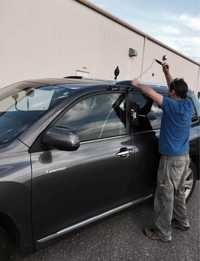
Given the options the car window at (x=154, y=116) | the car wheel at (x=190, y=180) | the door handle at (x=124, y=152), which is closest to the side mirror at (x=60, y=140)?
the door handle at (x=124, y=152)

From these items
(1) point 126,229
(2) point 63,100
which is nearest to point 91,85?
(2) point 63,100

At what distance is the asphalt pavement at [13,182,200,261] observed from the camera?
7.89 ft

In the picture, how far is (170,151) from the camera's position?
2.52 metres

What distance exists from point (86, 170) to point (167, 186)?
0.92 meters

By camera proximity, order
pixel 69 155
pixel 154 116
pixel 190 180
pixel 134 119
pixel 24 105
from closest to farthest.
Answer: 1. pixel 69 155
2. pixel 24 105
3. pixel 134 119
4. pixel 154 116
5. pixel 190 180

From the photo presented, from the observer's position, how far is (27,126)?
196 cm

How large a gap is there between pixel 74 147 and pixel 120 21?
8.33 metres

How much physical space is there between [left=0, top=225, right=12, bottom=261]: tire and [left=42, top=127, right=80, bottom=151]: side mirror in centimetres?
70

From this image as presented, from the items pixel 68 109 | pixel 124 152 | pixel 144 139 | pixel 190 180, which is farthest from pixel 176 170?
pixel 68 109

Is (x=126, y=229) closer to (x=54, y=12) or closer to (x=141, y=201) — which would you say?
(x=141, y=201)

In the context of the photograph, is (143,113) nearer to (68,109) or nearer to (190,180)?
(68,109)

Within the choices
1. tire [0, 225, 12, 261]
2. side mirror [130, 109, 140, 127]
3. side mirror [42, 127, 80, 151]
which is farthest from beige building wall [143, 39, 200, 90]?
tire [0, 225, 12, 261]

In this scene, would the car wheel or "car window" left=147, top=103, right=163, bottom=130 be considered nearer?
"car window" left=147, top=103, right=163, bottom=130

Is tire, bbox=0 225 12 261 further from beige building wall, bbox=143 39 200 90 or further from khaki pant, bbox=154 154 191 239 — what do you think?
beige building wall, bbox=143 39 200 90
